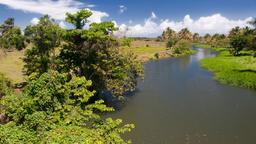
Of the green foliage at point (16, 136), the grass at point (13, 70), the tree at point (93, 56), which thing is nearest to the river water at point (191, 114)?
the tree at point (93, 56)

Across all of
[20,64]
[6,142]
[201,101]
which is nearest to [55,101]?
[6,142]

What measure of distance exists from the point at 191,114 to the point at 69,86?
20.0 m

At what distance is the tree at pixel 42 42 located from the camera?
39.8 metres

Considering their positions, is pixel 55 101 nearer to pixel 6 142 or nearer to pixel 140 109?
pixel 6 142

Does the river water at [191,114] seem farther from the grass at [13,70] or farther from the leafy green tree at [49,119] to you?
the grass at [13,70]

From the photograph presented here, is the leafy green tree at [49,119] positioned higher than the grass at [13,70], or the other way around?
the leafy green tree at [49,119]

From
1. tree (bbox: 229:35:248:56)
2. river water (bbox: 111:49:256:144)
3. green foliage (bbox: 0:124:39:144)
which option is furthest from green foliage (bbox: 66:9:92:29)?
tree (bbox: 229:35:248:56)

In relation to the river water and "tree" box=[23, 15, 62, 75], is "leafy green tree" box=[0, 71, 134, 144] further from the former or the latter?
"tree" box=[23, 15, 62, 75]

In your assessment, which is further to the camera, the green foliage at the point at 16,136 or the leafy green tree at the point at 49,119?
the leafy green tree at the point at 49,119

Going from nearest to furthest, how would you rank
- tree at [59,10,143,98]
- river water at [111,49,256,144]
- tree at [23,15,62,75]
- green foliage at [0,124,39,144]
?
1. green foliage at [0,124,39,144]
2. river water at [111,49,256,144]
3. tree at [59,10,143,98]
4. tree at [23,15,62,75]

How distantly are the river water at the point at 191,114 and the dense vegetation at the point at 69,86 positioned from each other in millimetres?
2592

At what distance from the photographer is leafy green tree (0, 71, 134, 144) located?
14.3 meters

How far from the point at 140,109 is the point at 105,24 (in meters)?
10.9

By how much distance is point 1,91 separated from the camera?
97.2ft
